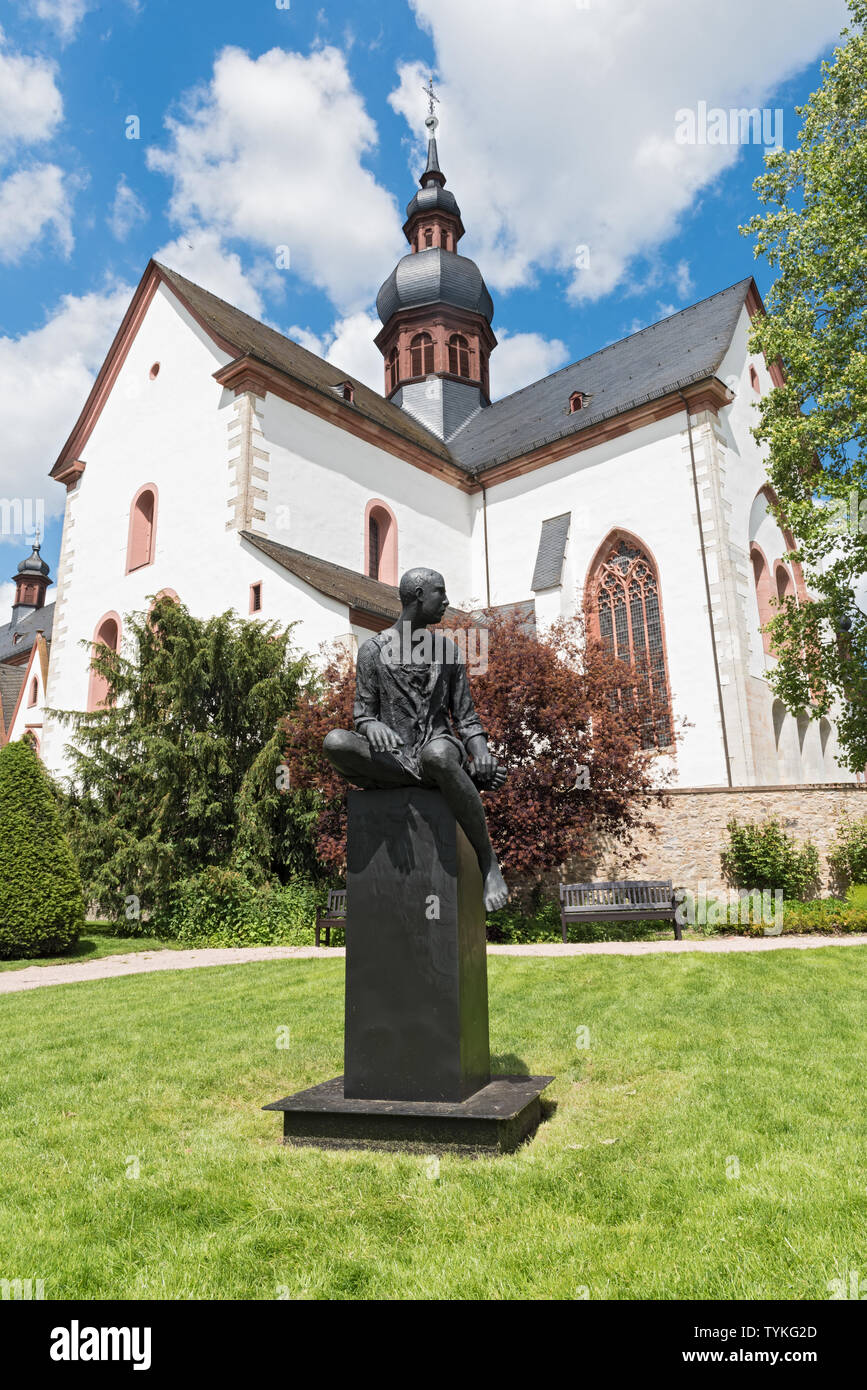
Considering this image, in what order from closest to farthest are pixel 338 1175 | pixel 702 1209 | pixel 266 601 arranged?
pixel 702 1209 < pixel 338 1175 < pixel 266 601

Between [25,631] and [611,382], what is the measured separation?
38097 millimetres

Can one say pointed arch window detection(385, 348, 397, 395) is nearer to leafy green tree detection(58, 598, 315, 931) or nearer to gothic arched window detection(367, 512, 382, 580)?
gothic arched window detection(367, 512, 382, 580)

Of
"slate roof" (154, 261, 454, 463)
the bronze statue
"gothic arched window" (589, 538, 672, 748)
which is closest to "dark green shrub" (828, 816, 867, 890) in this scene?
"gothic arched window" (589, 538, 672, 748)

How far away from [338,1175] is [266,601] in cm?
1459

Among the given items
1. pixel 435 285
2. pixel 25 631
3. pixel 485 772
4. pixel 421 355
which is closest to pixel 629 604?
pixel 421 355

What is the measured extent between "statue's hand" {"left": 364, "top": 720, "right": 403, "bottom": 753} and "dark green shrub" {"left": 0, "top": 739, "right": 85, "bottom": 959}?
10143 millimetres

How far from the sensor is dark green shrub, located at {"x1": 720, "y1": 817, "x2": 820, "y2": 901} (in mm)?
13820

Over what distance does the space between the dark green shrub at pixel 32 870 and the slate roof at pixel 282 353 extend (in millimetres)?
11168

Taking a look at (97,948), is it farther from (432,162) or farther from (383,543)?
(432,162)

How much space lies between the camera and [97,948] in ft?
43.2

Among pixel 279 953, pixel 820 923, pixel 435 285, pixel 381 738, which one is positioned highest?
pixel 435 285
